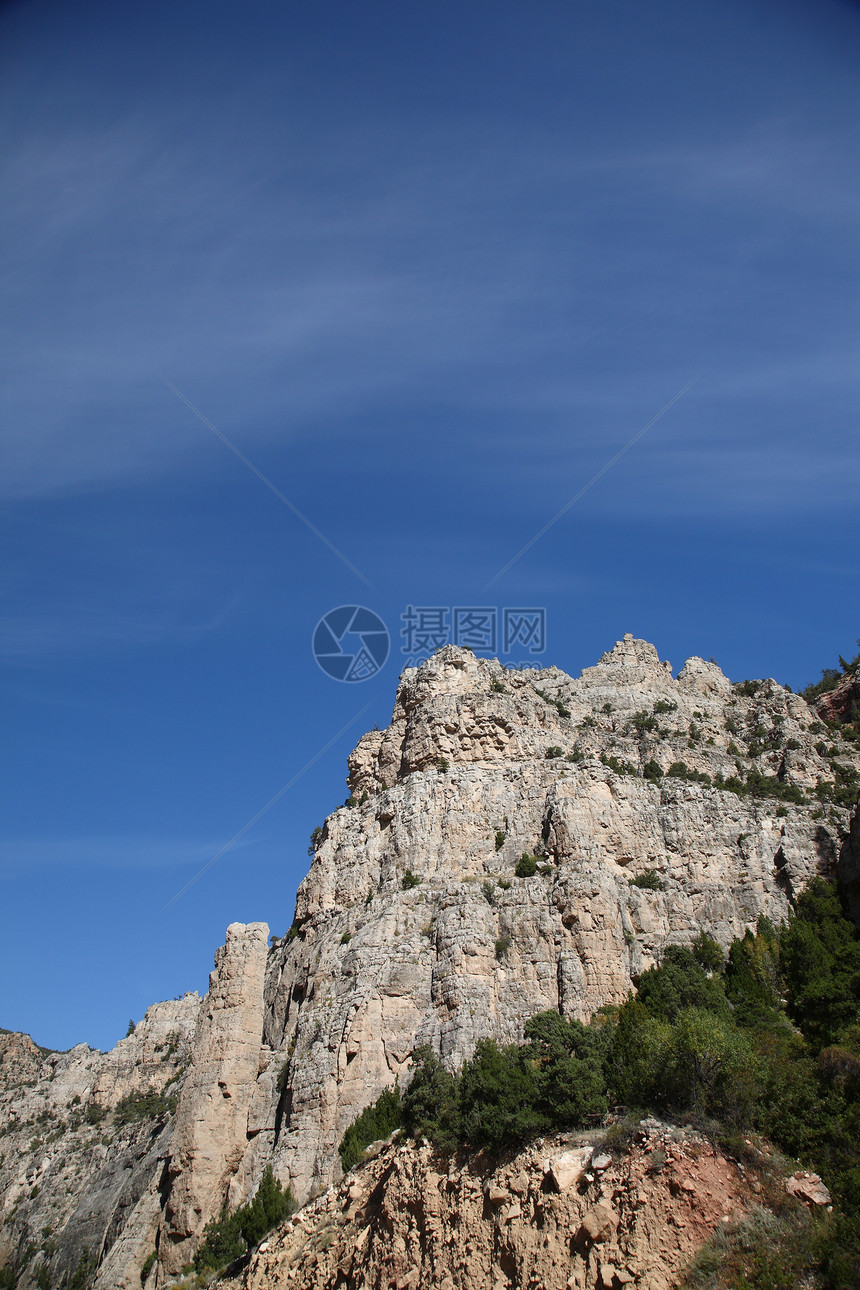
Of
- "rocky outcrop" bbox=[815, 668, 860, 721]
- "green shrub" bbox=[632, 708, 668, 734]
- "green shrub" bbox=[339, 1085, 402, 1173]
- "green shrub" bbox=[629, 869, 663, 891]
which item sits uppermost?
"rocky outcrop" bbox=[815, 668, 860, 721]

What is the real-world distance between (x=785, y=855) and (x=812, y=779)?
11135 millimetres

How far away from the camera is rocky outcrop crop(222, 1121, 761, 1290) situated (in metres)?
26.2

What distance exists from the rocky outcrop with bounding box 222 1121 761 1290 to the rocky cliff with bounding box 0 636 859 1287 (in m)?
3.37

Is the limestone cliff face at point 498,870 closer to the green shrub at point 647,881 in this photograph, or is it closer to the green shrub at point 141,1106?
the green shrub at point 647,881

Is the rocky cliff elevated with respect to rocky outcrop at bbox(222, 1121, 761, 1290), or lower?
elevated

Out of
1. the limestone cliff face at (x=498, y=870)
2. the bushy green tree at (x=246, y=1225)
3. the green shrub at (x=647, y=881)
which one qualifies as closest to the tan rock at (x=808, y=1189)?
the limestone cliff face at (x=498, y=870)

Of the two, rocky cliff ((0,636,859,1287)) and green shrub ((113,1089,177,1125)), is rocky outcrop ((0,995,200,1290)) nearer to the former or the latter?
green shrub ((113,1089,177,1125))

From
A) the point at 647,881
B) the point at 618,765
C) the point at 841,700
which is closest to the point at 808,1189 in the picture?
the point at 647,881

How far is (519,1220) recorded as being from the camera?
29.7 m

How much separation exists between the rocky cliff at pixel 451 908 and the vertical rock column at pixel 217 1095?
9 cm

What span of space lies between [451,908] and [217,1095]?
44.0 feet

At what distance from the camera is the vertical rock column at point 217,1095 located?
41.1 meters

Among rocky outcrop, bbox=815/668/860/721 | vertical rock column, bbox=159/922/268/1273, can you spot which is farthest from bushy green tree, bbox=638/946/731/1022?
rocky outcrop, bbox=815/668/860/721

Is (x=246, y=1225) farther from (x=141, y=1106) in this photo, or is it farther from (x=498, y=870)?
(x=141, y=1106)
